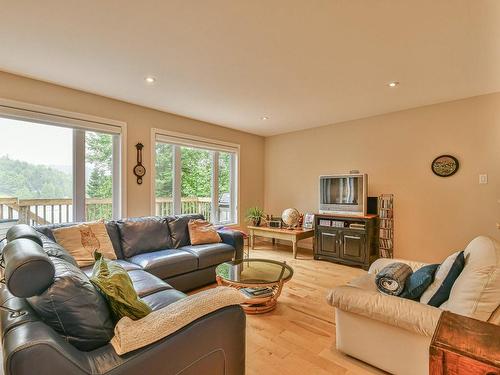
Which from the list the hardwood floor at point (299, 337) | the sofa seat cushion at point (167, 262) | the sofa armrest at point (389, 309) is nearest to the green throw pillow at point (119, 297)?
the hardwood floor at point (299, 337)

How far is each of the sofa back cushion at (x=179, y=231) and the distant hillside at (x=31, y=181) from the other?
1305mm

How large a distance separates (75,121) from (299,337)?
3387 mm

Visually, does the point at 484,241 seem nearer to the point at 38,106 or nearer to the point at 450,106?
the point at 450,106

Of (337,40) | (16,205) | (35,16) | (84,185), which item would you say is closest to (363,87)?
(337,40)

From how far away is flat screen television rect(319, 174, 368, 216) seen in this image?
3.96m

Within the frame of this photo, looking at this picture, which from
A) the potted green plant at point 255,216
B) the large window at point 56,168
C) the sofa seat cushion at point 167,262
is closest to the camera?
the sofa seat cushion at point 167,262

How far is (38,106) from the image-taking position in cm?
284

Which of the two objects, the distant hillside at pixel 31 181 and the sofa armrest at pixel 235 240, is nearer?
the distant hillside at pixel 31 181

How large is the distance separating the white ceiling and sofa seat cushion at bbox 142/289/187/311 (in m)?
1.98

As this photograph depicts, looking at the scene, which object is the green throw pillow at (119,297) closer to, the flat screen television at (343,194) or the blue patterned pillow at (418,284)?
the blue patterned pillow at (418,284)

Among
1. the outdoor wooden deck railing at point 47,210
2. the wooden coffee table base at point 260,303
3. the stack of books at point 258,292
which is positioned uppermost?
the outdoor wooden deck railing at point 47,210

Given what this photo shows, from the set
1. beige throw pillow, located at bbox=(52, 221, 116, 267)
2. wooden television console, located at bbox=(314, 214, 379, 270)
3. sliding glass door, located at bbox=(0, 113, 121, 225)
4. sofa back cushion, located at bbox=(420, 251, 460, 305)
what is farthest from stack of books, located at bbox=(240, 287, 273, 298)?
sliding glass door, located at bbox=(0, 113, 121, 225)

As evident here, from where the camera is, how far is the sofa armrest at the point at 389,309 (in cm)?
141

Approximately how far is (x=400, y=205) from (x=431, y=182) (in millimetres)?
525
